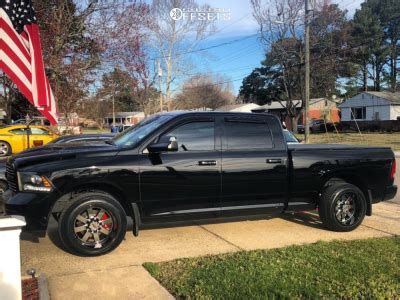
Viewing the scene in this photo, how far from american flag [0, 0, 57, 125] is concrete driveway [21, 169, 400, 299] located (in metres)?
1.96

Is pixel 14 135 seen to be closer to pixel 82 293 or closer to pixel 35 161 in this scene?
pixel 35 161

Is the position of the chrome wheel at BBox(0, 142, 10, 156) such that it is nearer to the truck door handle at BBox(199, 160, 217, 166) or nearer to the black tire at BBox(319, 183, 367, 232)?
the truck door handle at BBox(199, 160, 217, 166)

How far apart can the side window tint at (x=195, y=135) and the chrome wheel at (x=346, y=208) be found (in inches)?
88.3

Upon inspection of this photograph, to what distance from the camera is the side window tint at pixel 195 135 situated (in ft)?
20.0

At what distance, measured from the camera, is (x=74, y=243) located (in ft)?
17.7

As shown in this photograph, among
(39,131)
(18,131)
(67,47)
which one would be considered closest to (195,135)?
(67,47)

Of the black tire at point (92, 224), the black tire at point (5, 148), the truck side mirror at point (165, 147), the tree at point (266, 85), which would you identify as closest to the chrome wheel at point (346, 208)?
the truck side mirror at point (165, 147)

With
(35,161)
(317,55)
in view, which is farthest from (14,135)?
(317,55)

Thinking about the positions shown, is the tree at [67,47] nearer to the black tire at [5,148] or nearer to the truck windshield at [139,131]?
the black tire at [5,148]

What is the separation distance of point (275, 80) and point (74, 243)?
51967 mm

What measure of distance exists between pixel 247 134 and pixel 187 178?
1173mm

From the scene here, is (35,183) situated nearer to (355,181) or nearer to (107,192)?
(107,192)

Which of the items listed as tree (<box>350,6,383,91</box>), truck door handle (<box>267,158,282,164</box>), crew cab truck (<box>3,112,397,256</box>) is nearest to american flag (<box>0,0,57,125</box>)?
crew cab truck (<box>3,112,397,256</box>)

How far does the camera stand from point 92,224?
5.52 meters
